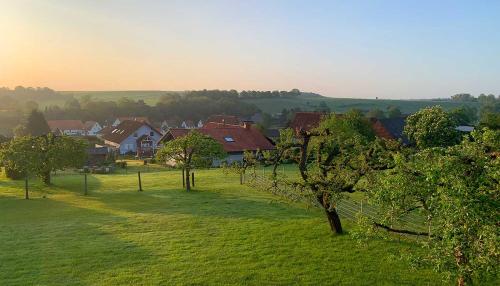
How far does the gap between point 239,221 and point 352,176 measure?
7.76 meters

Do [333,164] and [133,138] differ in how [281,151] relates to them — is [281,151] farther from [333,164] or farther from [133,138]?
[133,138]

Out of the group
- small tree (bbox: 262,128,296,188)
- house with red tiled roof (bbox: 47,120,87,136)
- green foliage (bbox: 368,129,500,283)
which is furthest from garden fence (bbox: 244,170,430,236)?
house with red tiled roof (bbox: 47,120,87,136)

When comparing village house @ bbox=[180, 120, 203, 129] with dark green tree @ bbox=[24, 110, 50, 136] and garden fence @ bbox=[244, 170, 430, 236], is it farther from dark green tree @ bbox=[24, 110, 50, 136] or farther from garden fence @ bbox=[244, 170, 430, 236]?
garden fence @ bbox=[244, 170, 430, 236]

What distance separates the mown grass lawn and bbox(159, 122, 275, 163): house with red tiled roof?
26.4m

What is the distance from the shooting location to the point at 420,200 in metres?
13.2

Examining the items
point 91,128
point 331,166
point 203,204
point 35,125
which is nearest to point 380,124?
Result: point 203,204

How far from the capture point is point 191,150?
127ft

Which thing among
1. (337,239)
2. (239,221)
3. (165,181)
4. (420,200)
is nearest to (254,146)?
(165,181)

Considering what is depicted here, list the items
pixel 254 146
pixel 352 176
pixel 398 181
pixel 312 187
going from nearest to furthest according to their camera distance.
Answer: pixel 398 181 < pixel 352 176 < pixel 312 187 < pixel 254 146

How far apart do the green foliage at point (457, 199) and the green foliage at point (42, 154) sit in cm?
3285

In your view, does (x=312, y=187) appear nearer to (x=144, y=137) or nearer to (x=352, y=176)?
(x=352, y=176)

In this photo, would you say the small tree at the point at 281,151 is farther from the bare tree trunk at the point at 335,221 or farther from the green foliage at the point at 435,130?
the green foliage at the point at 435,130

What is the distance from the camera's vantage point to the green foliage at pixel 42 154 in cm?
3744

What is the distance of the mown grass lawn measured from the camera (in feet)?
54.7
